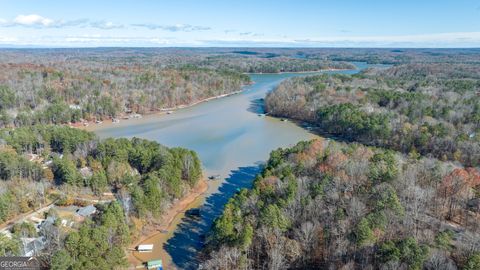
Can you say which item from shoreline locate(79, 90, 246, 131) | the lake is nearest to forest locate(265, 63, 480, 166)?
the lake

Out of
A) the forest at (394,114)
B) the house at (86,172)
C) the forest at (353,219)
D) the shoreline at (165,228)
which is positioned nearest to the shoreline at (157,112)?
the forest at (394,114)

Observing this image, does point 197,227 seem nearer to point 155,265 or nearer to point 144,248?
point 144,248

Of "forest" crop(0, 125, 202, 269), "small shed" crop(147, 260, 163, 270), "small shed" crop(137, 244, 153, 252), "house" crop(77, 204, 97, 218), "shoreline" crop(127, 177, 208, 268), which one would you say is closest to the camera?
"forest" crop(0, 125, 202, 269)

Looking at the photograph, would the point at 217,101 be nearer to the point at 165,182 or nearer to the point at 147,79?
the point at 147,79

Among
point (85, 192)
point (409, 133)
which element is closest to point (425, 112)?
point (409, 133)

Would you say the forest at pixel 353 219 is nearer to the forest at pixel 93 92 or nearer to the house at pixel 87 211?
the house at pixel 87 211

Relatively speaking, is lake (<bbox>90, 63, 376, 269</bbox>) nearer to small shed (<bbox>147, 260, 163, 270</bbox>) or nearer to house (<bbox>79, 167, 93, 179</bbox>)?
small shed (<bbox>147, 260, 163, 270</bbox>)
